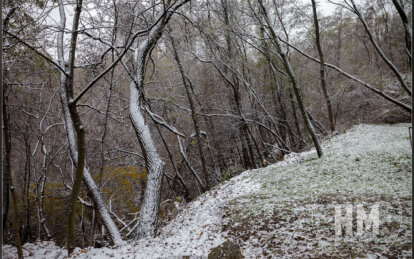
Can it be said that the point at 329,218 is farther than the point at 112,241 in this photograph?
No

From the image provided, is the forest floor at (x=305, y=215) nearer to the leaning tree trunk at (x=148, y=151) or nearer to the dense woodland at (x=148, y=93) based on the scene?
the leaning tree trunk at (x=148, y=151)

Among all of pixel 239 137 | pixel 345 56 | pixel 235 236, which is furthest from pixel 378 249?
pixel 345 56

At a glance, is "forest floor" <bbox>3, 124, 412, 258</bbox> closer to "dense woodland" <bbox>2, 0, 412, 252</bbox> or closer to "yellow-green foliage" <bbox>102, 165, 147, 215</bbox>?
"dense woodland" <bbox>2, 0, 412, 252</bbox>

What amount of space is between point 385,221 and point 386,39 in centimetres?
1109

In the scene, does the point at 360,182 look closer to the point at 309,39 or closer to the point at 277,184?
the point at 277,184

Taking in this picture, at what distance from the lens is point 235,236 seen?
361 cm

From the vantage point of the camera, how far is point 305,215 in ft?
11.5

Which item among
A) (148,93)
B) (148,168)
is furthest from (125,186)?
(148,168)

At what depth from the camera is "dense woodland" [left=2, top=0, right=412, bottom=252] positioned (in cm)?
390
